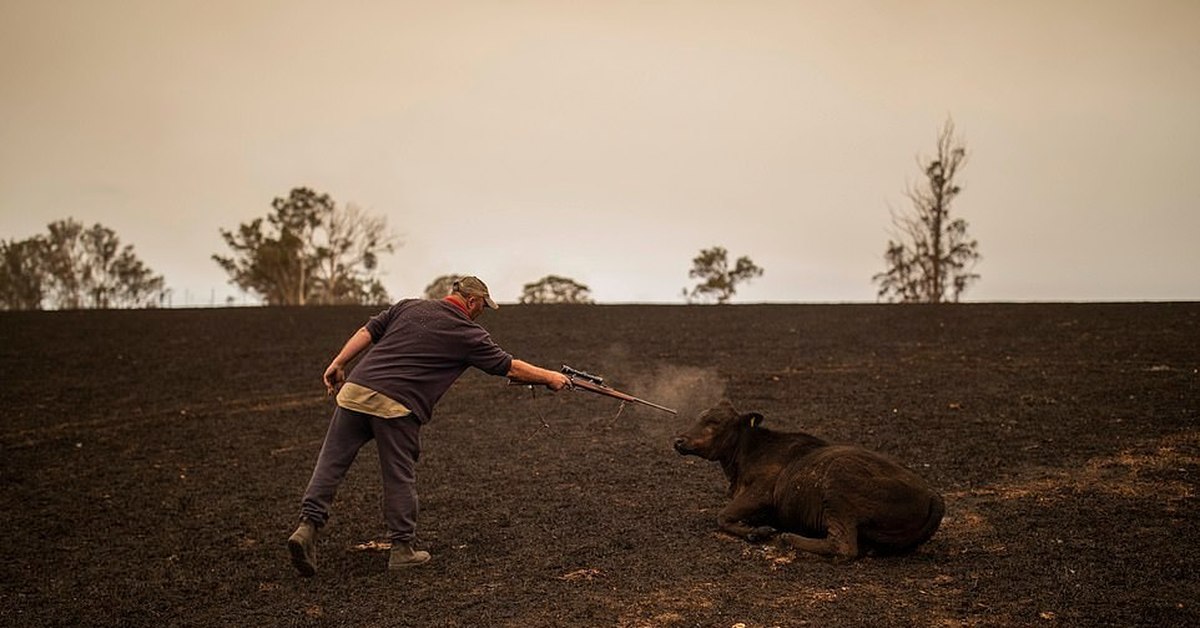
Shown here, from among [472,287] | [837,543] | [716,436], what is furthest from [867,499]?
[472,287]

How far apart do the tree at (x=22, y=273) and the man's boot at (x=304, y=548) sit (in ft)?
223

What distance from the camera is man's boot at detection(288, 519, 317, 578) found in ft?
22.7

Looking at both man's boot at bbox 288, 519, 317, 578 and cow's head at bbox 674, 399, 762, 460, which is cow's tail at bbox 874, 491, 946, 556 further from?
man's boot at bbox 288, 519, 317, 578

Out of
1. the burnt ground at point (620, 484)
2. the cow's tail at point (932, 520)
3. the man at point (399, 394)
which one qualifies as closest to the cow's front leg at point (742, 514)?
the burnt ground at point (620, 484)

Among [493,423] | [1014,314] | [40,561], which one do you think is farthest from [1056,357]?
[40,561]

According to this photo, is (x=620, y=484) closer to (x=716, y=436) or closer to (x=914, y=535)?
(x=716, y=436)

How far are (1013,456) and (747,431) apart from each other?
3.96m

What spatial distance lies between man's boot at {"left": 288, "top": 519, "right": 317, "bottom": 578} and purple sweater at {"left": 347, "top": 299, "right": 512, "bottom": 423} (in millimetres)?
1150

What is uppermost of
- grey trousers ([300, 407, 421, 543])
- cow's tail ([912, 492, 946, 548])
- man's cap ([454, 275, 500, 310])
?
man's cap ([454, 275, 500, 310])

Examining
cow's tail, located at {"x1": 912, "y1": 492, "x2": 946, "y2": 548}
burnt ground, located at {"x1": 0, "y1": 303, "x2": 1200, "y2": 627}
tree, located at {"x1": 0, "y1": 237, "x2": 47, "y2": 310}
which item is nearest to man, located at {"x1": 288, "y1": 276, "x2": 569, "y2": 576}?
burnt ground, located at {"x1": 0, "y1": 303, "x2": 1200, "y2": 627}

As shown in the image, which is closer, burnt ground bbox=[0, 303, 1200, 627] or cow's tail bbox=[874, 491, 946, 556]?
burnt ground bbox=[0, 303, 1200, 627]

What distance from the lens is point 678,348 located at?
2020cm

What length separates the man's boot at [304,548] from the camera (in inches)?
272

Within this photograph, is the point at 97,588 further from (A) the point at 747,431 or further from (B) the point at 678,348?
(B) the point at 678,348
